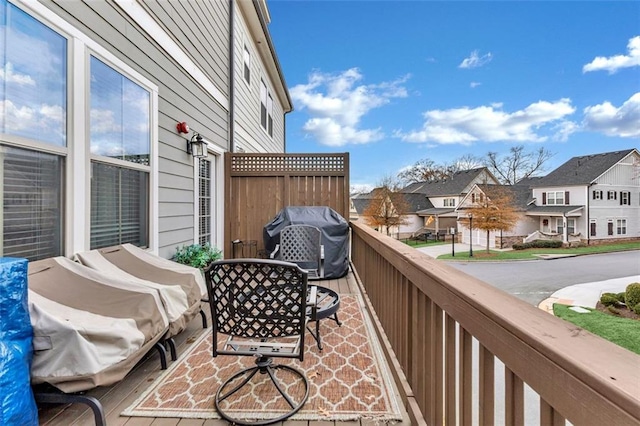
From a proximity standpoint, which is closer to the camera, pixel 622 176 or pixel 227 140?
pixel 622 176

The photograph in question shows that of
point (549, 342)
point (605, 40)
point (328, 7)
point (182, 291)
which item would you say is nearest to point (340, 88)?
point (328, 7)

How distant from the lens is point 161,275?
274cm

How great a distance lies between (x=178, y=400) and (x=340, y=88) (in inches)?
866

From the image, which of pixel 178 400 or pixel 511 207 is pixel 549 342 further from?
pixel 511 207

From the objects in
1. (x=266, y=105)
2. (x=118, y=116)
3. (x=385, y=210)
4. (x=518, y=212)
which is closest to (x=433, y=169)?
(x=518, y=212)

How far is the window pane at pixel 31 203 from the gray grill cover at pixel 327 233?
2.97 meters

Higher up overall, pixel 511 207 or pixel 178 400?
pixel 511 207

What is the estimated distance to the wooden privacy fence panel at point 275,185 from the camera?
233 inches

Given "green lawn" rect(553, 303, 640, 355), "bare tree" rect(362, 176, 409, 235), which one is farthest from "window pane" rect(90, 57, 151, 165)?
"bare tree" rect(362, 176, 409, 235)

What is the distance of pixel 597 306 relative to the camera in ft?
16.8

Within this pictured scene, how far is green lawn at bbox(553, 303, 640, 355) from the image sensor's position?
271cm

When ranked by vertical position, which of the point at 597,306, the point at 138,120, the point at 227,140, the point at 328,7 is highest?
the point at 328,7

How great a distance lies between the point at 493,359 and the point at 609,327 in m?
3.76

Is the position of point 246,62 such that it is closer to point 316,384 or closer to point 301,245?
point 301,245
